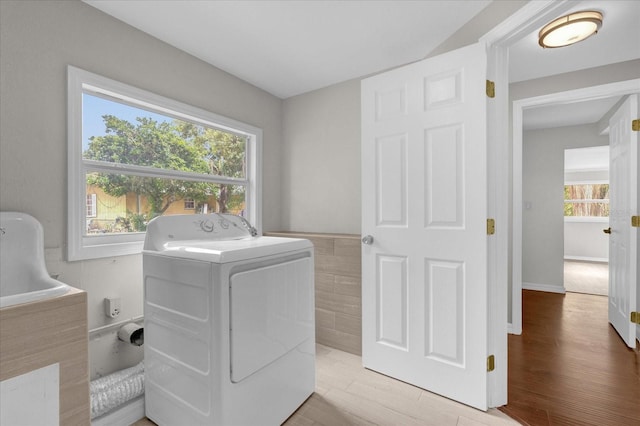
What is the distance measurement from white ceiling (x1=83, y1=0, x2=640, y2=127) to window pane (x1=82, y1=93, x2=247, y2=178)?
533mm

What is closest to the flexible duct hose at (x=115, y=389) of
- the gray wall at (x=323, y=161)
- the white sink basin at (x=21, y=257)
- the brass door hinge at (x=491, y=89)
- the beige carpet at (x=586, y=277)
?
the white sink basin at (x=21, y=257)

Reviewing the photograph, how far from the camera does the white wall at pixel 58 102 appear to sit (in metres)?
1.39

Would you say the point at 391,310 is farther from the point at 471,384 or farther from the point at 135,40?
the point at 135,40

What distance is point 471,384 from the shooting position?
165cm

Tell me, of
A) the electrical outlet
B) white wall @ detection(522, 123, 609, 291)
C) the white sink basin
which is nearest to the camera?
the white sink basin

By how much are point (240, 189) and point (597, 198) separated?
283 inches

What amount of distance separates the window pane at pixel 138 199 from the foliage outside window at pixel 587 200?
284 inches

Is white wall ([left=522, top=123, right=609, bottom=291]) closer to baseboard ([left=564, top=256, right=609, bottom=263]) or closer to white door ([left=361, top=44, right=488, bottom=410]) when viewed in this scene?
baseboard ([left=564, top=256, right=609, bottom=263])

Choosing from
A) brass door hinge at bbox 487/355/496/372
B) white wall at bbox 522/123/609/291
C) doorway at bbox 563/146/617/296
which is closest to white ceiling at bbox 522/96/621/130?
white wall at bbox 522/123/609/291

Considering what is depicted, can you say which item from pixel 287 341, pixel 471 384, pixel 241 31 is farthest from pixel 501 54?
pixel 287 341

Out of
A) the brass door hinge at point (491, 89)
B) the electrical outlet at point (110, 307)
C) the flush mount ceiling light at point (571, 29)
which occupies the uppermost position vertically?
the flush mount ceiling light at point (571, 29)

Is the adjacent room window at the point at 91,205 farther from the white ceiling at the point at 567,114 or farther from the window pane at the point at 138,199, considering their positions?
the white ceiling at the point at 567,114

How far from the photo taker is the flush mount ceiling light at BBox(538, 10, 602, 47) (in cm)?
183

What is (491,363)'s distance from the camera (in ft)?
5.38
